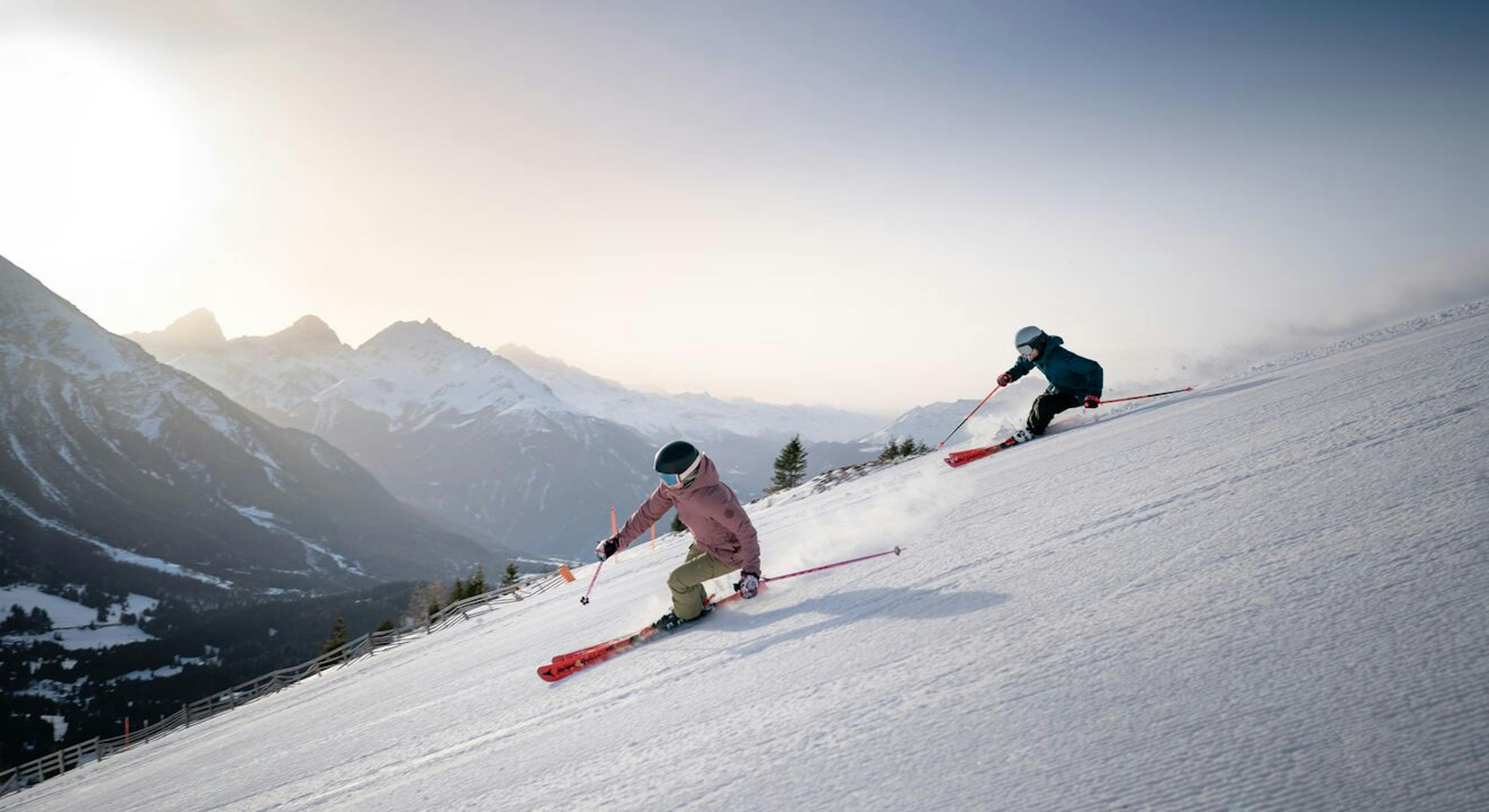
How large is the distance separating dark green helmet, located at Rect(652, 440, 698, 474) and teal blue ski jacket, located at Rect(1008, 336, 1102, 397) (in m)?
6.83

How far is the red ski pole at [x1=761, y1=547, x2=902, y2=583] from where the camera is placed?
→ 507 cm

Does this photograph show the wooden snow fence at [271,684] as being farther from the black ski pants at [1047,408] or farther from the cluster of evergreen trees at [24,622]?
the cluster of evergreen trees at [24,622]

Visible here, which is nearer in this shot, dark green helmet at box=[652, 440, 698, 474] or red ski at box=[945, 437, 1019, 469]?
dark green helmet at box=[652, 440, 698, 474]

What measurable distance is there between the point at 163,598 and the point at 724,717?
266 m

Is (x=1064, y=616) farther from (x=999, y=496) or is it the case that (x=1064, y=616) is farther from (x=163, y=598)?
(x=163, y=598)

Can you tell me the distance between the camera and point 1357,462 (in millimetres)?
3641

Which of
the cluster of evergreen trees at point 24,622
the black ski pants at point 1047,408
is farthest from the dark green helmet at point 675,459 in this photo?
the cluster of evergreen trees at point 24,622

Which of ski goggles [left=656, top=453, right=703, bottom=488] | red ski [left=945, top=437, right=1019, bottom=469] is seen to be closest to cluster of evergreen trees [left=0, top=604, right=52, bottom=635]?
ski goggles [left=656, top=453, right=703, bottom=488]

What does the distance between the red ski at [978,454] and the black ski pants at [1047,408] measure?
564mm

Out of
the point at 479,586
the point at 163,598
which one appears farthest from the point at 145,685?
the point at 479,586

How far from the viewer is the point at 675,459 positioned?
5.18m

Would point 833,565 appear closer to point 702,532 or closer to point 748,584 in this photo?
point 748,584

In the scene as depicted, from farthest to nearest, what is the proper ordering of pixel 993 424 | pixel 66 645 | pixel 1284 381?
pixel 66 645 → pixel 993 424 → pixel 1284 381

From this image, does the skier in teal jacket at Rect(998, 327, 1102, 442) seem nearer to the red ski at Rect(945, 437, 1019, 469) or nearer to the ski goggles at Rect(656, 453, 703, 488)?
the red ski at Rect(945, 437, 1019, 469)
